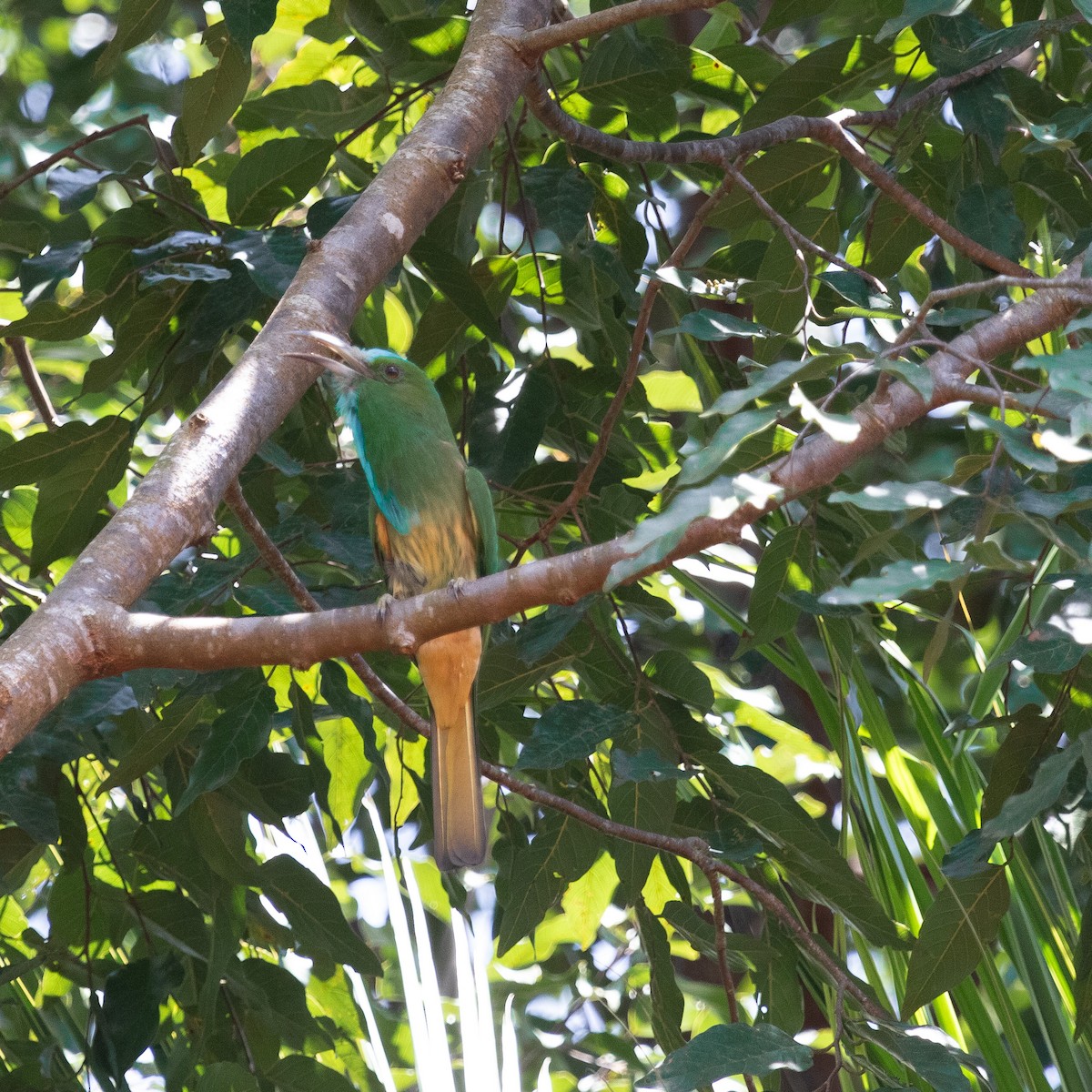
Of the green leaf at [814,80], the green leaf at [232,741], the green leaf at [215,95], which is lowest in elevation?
the green leaf at [232,741]

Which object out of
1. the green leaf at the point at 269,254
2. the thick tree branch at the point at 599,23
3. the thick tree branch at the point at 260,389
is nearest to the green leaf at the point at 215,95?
the green leaf at the point at 269,254

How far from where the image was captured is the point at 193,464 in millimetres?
1747

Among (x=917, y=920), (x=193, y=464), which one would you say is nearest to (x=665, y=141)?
(x=193, y=464)

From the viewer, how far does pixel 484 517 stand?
9.77ft

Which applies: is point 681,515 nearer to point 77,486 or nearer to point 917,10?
point 917,10

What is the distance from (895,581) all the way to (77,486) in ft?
5.56

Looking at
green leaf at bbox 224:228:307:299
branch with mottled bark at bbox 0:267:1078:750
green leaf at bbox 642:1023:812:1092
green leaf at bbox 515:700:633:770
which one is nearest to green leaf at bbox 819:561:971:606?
branch with mottled bark at bbox 0:267:1078:750

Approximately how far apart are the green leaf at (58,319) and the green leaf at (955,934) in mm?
1799

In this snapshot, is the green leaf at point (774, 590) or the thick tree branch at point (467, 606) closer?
the thick tree branch at point (467, 606)

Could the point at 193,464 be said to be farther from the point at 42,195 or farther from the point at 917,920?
the point at 42,195

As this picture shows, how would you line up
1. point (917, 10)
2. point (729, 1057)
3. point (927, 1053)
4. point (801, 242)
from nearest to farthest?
point (729, 1057)
point (927, 1053)
point (917, 10)
point (801, 242)

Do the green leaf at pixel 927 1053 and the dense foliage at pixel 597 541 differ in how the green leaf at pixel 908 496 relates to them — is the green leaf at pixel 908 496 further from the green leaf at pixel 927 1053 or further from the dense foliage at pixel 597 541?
the green leaf at pixel 927 1053

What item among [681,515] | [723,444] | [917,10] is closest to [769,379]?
[723,444]

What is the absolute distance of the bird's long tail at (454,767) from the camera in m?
2.75
